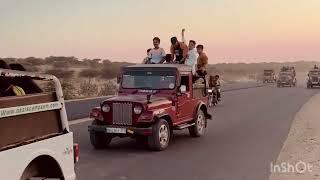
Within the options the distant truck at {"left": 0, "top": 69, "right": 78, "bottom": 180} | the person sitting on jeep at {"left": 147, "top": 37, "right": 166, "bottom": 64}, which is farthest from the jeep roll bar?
the person sitting on jeep at {"left": 147, "top": 37, "right": 166, "bottom": 64}

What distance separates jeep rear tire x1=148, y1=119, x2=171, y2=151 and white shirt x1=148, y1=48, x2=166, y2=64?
313 cm

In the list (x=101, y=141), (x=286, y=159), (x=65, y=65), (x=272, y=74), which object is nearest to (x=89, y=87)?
(x=101, y=141)

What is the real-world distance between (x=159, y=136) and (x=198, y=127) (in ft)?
9.32

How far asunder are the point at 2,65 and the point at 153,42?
9278 millimetres

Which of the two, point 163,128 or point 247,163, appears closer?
point 247,163

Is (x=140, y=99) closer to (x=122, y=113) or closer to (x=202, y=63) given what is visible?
(x=122, y=113)

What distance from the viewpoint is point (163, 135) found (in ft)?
41.7

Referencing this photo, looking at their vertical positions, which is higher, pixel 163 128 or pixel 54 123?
pixel 54 123

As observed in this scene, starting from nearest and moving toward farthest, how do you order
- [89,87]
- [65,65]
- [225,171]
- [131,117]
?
1. [225,171]
2. [131,117]
3. [89,87]
4. [65,65]

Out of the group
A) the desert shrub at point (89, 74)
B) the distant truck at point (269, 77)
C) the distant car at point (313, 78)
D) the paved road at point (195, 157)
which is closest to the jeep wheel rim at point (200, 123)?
the paved road at point (195, 157)

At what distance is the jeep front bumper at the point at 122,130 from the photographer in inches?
481

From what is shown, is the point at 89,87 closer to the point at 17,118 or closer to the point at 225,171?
the point at 225,171

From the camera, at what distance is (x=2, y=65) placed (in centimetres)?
645

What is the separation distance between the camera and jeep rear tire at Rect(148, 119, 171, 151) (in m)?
12.3
